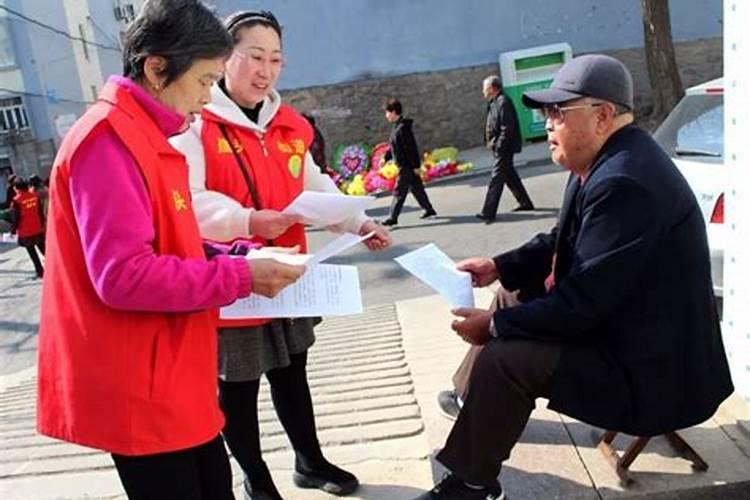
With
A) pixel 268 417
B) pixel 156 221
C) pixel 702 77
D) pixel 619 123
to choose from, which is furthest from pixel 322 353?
pixel 702 77

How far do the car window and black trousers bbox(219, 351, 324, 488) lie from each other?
2809 millimetres

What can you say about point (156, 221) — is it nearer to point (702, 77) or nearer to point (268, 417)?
point (268, 417)

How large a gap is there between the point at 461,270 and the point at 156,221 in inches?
56.5

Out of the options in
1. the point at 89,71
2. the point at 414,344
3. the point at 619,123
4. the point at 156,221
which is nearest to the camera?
the point at 156,221

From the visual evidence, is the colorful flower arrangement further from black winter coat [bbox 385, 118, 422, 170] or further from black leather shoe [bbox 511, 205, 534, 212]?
black leather shoe [bbox 511, 205, 534, 212]

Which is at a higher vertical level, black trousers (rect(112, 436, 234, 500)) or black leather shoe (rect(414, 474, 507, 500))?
black trousers (rect(112, 436, 234, 500))

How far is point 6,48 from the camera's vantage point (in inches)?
1207

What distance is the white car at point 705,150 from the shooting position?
3.88 m

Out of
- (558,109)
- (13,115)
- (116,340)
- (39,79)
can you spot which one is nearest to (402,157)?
(558,109)

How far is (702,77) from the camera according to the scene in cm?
1582

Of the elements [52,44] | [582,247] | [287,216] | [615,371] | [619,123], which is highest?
[52,44]

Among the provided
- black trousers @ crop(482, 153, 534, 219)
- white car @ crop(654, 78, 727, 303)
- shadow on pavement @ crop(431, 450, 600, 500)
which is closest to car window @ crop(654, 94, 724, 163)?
white car @ crop(654, 78, 727, 303)

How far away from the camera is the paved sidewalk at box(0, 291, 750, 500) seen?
8.08 ft

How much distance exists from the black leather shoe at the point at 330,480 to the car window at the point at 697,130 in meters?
2.80
